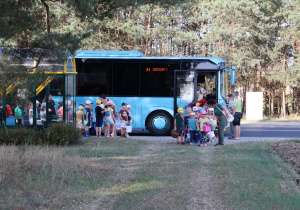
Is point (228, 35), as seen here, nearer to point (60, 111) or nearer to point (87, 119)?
point (87, 119)

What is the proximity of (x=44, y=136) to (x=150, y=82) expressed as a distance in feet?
23.6

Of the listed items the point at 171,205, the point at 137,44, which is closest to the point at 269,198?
the point at 171,205

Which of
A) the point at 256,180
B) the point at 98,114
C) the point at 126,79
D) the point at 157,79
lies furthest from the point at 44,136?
the point at 256,180

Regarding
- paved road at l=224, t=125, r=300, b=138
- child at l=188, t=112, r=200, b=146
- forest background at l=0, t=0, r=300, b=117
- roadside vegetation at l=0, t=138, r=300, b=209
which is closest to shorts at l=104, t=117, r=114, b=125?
child at l=188, t=112, r=200, b=146

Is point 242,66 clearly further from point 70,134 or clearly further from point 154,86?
point 70,134

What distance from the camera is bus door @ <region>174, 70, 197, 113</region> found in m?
19.8

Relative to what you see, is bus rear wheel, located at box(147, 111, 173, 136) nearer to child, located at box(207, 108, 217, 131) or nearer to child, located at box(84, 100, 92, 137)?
child, located at box(84, 100, 92, 137)

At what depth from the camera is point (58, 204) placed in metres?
6.90

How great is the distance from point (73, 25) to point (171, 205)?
2656 centimetres

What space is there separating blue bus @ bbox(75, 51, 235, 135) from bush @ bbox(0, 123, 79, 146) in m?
5.93

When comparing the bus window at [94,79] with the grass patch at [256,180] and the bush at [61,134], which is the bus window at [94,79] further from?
the grass patch at [256,180]

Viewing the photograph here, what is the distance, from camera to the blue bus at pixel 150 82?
19953 mm

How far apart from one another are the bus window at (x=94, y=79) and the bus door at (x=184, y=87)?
2.95m

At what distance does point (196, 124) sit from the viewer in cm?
1482
